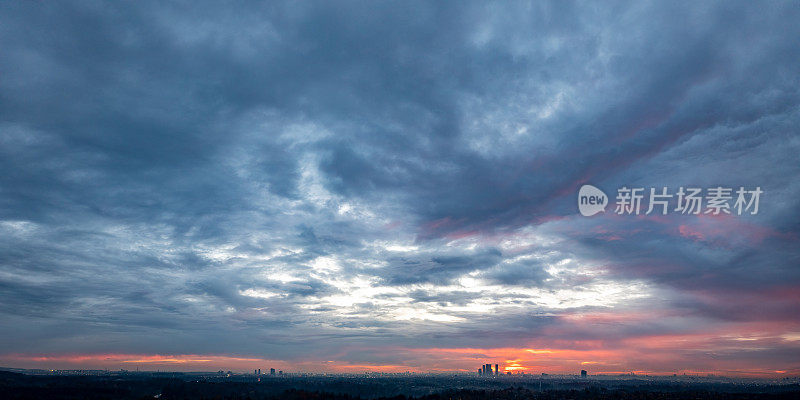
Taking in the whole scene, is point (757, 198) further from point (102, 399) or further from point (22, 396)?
point (22, 396)

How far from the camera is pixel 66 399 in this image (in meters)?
199

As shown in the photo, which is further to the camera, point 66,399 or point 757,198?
point 66,399

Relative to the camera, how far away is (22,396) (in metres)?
195

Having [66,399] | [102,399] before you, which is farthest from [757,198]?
[66,399]

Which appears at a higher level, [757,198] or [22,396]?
[757,198]

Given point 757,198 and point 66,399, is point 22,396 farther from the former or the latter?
point 757,198

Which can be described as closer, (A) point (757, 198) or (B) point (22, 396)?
(A) point (757, 198)

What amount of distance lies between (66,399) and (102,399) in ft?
53.9

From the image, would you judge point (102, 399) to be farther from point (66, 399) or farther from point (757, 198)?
point (757, 198)

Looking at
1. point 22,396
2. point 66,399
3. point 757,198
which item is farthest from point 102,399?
point 757,198

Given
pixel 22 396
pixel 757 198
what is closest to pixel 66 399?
pixel 22 396

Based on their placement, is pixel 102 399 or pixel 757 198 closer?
pixel 757 198

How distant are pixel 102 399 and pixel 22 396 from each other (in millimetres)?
31678

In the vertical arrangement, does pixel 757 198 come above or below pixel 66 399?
above
